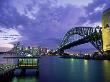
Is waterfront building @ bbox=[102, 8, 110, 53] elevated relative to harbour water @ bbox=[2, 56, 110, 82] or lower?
elevated

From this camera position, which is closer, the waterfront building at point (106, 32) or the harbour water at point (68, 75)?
the harbour water at point (68, 75)

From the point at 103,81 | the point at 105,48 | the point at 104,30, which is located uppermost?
the point at 104,30

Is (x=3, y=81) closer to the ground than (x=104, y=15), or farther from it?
closer to the ground

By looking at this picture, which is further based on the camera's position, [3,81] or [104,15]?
[104,15]

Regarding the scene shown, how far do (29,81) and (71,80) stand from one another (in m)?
9.31

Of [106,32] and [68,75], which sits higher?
[106,32]

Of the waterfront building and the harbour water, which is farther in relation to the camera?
the waterfront building

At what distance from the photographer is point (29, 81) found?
164 feet

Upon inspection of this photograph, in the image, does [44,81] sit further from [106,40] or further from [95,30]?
[95,30]

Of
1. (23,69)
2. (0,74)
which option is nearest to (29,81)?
(0,74)

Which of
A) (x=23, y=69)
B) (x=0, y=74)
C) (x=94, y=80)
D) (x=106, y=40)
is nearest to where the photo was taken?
(x=0, y=74)

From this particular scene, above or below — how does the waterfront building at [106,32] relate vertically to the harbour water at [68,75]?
above

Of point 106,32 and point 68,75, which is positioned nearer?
point 68,75

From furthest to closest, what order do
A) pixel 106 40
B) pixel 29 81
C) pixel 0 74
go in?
1. pixel 106 40
2. pixel 29 81
3. pixel 0 74
